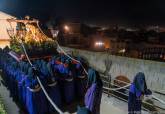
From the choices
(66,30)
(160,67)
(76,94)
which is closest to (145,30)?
(66,30)

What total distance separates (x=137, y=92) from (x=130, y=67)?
8.85 ft

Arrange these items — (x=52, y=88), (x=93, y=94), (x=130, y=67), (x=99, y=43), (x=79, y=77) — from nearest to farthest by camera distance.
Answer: (x=93, y=94) < (x=52, y=88) < (x=79, y=77) < (x=130, y=67) < (x=99, y=43)

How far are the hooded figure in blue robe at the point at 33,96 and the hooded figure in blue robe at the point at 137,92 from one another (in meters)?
1.54

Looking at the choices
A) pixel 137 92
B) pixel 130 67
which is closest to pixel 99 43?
pixel 130 67

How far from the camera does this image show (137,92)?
8.11 feet

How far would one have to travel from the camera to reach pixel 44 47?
510 centimetres

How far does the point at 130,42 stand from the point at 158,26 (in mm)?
3083

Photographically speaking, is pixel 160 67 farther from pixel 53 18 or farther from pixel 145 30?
pixel 53 18

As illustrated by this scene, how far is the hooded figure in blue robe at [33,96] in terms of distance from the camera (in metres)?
2.91

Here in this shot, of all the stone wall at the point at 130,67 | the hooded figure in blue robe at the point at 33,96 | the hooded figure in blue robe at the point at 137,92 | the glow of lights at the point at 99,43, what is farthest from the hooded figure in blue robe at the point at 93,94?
the glow of lights at the point at 99,43

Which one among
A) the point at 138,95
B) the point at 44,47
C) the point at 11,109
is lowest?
the point at 11,109

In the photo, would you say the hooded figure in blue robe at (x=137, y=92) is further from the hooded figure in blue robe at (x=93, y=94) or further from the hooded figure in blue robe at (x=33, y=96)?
the hooded figure in blue robe at (x=33, y=96)

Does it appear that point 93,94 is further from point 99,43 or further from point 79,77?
point 99,43

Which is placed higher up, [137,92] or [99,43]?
[99,43]
